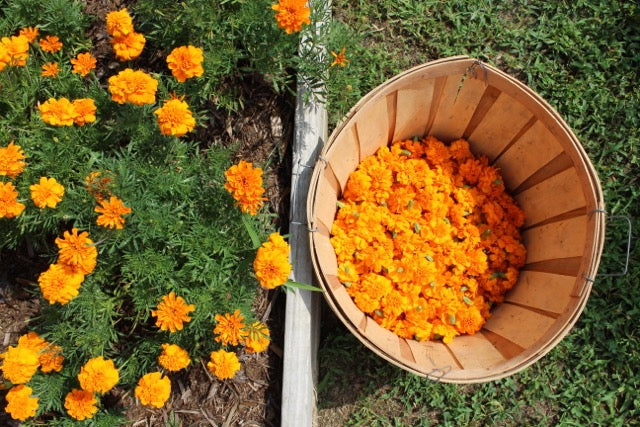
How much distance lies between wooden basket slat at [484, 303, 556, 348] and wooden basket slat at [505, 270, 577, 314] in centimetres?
5

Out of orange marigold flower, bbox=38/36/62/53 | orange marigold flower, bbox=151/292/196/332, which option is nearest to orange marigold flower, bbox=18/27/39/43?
orange marigold flower, bbox=38/36/62/53

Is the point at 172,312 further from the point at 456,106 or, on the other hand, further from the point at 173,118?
the point at 456,106

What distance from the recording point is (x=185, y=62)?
194cm

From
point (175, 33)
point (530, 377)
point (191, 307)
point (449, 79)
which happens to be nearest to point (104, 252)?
point (191, 307)

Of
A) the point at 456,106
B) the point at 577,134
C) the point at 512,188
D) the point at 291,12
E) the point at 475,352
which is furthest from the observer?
the point at 577,134

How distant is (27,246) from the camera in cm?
258

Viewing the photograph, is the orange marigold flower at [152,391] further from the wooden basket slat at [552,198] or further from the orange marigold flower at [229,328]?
the wooden basket slat at [552,198]

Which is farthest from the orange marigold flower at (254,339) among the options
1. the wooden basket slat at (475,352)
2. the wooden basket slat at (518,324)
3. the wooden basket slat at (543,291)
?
the wooden basket slat at (543,291)

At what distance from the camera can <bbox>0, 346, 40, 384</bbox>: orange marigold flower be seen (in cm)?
191

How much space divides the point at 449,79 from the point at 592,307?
1.42 meters

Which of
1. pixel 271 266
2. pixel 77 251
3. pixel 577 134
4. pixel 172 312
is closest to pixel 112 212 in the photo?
pixel 77 251

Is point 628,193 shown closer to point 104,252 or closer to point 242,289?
point 242,289

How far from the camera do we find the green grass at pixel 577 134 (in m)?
2.75

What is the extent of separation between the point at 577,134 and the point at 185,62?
2107 mm
